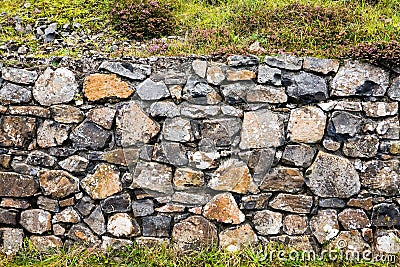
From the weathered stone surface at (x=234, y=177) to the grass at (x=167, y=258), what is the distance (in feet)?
2.02

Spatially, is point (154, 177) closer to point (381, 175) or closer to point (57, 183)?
point (57, 183)

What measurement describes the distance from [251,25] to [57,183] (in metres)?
2.75

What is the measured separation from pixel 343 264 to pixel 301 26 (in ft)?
8.37

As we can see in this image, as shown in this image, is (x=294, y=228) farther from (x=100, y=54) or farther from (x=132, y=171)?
(x=100, y=54)

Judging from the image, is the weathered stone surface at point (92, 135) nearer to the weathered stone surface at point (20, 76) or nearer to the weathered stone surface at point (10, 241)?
the weathered stone surface at point (20, 76)

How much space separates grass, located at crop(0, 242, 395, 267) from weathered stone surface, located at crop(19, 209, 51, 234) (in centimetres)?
27

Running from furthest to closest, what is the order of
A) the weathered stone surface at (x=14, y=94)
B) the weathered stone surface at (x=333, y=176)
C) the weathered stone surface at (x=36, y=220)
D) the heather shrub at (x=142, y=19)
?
1. the heather shrub at (x=142, y=19)
2. the weathered stone surface at (x=36, y=220)
3. the weathered stone surface at (x=14, y=94)
4. the weathered stone surface at (x=333, y=176)

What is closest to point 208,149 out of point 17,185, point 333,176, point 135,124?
point 135,124

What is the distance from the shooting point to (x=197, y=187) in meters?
4.95

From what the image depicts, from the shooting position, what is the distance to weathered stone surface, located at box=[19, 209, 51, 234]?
5082 millimetres


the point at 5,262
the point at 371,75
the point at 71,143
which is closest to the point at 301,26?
the point at 371,75

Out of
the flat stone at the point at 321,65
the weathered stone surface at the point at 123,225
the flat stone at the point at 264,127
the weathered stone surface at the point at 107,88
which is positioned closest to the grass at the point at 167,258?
the weathered stone surface at the point at 123,225

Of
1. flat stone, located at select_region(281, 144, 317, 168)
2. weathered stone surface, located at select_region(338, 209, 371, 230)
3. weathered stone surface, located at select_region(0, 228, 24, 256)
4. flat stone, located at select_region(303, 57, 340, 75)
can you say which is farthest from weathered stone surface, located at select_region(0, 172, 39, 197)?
weathered stone surface, located at select_region(338, 209, 371, 230)

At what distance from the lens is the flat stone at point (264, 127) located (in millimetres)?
4863
